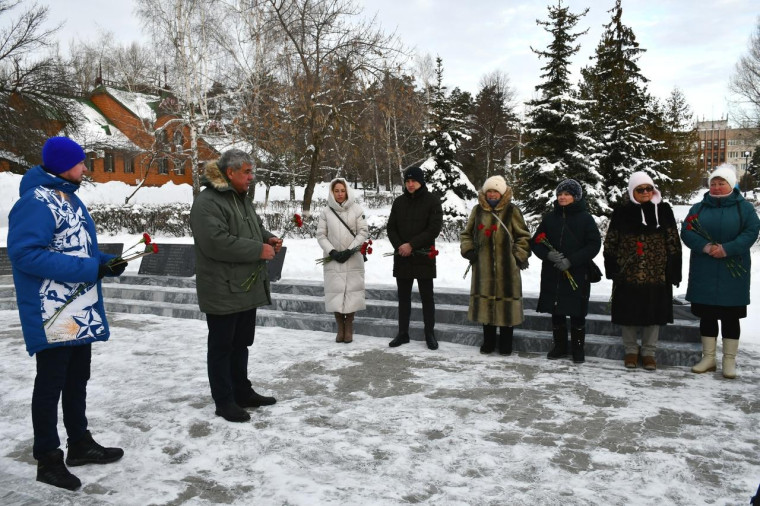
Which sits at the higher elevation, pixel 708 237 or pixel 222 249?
pixel 708 237

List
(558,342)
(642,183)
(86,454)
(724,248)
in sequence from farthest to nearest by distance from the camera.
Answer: (558,342) < (642,183) < (724,248) < (86,454)

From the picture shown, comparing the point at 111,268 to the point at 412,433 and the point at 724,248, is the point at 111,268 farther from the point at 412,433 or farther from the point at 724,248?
the point at 724,248

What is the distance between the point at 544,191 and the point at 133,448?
16984 mm

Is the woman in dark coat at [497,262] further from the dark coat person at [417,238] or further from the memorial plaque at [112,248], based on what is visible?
the memorial plaque at [112,248]

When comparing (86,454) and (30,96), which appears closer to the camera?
(86,454)

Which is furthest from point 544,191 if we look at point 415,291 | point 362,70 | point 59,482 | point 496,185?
point 59,482

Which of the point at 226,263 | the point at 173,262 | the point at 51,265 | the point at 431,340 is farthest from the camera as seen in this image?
the point at 173,262

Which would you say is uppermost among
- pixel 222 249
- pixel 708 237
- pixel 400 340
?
pixel 708 237

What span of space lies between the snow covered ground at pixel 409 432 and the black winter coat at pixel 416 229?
919mm

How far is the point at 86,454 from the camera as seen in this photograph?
11.1 ft

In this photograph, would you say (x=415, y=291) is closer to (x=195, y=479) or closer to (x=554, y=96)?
(x=195, y=479)

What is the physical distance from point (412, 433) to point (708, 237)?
11.1 feet

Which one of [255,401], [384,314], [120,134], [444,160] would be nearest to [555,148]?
[444,160]

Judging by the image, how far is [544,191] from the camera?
18.8 m
